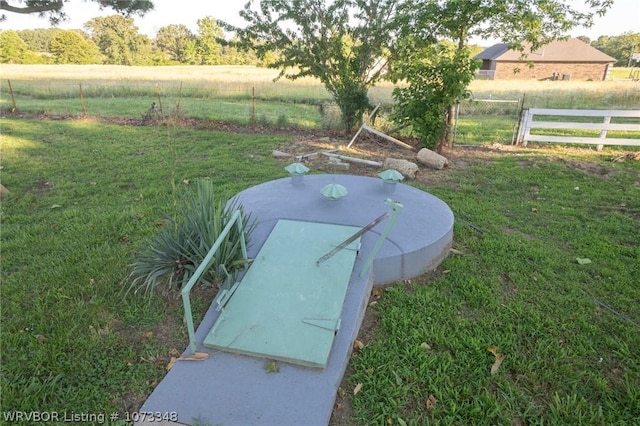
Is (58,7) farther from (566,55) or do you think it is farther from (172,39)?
(172,39)

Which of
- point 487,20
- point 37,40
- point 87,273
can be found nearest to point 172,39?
point 37,40

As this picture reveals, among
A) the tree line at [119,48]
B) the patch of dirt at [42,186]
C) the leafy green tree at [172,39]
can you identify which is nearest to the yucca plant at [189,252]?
the patch of dirt at [42,186]

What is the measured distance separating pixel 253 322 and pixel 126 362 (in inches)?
30.7

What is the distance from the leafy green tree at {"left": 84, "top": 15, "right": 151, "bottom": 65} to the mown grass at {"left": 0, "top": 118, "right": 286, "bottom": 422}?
160 ft

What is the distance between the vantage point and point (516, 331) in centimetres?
250

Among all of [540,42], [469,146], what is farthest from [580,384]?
[540,42]

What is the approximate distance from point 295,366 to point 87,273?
206 cm

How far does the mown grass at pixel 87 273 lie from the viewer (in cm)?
209

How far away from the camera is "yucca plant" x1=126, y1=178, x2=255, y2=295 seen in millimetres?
2734

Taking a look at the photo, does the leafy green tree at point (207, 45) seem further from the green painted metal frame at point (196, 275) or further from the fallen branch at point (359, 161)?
the green painted metal frame at point (196, 275)

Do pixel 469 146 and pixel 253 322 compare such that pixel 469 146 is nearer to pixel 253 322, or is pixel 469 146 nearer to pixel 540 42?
pixel 540 42

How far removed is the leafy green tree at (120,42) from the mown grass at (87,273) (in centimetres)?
4887

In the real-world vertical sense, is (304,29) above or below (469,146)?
above

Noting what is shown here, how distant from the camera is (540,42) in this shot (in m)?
7.67
